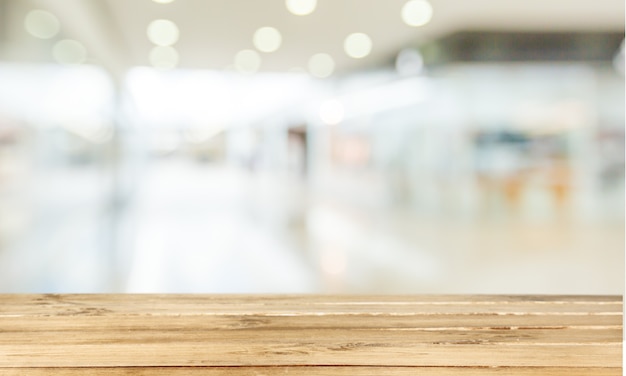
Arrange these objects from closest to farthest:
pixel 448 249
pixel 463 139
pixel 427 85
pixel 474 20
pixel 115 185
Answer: pixel 474 20 < pixel 448 249 < pixel 427 85 < pixel 463 139 < pixel 115 185

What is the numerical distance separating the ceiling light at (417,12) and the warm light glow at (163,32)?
1082 millimetres

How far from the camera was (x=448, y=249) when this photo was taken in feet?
14.2

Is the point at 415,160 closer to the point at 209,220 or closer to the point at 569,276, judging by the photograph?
the point at 209,220

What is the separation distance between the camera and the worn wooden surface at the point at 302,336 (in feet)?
4.95

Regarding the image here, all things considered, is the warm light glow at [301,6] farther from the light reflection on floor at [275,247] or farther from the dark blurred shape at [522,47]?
the light reflection on floor at [275,247]

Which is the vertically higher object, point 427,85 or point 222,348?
point 427,85

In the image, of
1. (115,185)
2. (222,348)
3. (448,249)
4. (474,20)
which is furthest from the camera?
(115,185)

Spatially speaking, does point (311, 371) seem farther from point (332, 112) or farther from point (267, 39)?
→ point (332, 112)

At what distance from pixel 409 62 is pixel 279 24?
4.25ft

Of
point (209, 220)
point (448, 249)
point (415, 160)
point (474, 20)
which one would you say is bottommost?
point (448, 249)

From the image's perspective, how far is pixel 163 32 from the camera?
2820 millimetres

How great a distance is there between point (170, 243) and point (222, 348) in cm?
295

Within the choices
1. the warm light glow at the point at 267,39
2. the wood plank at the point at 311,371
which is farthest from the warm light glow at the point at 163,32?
the wood plank at the point at 311,371

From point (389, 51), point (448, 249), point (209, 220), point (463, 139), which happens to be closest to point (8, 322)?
point (389, 51)
